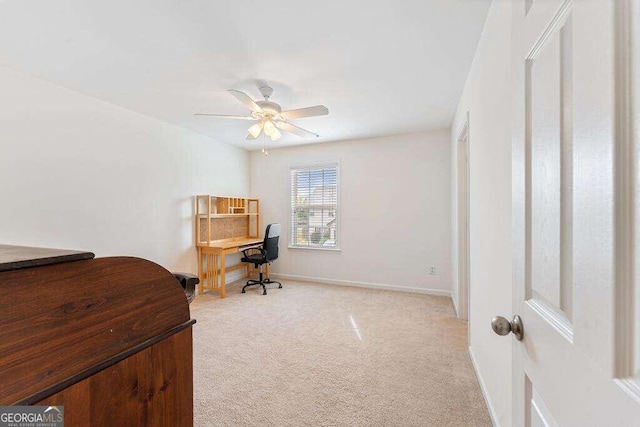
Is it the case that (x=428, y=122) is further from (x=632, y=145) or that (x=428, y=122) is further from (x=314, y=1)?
(x=632, y=145)

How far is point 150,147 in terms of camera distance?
345cm

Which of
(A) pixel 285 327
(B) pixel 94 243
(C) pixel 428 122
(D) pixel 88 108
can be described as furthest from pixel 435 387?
(D) pixel 88 108

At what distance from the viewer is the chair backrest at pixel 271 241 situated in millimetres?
4129

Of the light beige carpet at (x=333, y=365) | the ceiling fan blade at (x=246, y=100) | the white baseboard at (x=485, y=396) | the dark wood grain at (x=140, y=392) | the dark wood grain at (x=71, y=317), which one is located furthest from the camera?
the ceiling fan blade at (x=246, y=100)

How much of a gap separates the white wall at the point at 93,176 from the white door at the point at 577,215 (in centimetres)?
349

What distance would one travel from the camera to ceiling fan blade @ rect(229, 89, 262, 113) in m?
2.22

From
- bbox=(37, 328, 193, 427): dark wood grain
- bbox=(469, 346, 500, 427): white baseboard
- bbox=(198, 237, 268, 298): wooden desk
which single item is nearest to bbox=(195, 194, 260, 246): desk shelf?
bbox=(198, 237, 268, 298): wooden desk

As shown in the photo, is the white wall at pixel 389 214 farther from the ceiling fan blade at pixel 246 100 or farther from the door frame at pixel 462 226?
the ceiling fan blade at pixel 246 100

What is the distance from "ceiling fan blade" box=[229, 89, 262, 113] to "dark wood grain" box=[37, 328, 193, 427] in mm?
1862

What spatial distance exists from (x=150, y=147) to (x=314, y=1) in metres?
2.85

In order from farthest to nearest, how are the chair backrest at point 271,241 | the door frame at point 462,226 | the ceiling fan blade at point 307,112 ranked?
the chair backrest at point 271,241, the door frame at point 462,226, the ceiling fan blade at point 307,112

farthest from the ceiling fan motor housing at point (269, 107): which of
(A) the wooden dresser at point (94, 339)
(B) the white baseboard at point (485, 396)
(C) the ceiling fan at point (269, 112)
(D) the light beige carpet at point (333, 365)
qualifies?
(B) the white baseboard at point (485, 396)

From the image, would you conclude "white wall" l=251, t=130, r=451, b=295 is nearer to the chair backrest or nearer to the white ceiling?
the chair backrest

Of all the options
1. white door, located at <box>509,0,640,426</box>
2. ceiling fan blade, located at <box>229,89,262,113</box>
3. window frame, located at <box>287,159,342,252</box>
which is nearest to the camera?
white door, located at <box>509,0,640,426</box>
